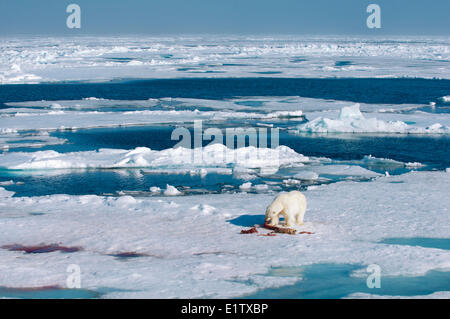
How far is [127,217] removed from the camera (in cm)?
903

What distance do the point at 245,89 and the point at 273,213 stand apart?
26433 millimetres

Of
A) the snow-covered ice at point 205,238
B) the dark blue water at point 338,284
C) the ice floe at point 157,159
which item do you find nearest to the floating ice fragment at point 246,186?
the snow-covered ice at point 205,238

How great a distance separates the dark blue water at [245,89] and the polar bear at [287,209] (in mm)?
20408

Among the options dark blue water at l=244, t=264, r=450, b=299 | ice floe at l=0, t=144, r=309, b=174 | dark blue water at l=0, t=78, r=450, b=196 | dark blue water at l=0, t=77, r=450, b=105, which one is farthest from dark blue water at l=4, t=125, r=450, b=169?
dark blue water at l=0, t=77, r=450, b=105

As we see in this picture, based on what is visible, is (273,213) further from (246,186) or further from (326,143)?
(326,143)

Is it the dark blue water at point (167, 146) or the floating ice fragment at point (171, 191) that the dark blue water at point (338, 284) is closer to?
the floating ice fragment at point (171, 191)

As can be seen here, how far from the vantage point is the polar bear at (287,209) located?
8149 millimetres

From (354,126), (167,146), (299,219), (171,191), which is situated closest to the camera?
(299,219)

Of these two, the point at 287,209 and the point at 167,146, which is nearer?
the point at 287,209

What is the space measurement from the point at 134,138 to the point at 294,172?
6.84 meters

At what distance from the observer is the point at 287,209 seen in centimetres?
817

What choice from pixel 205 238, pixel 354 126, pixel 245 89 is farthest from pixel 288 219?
pixel 245 89
